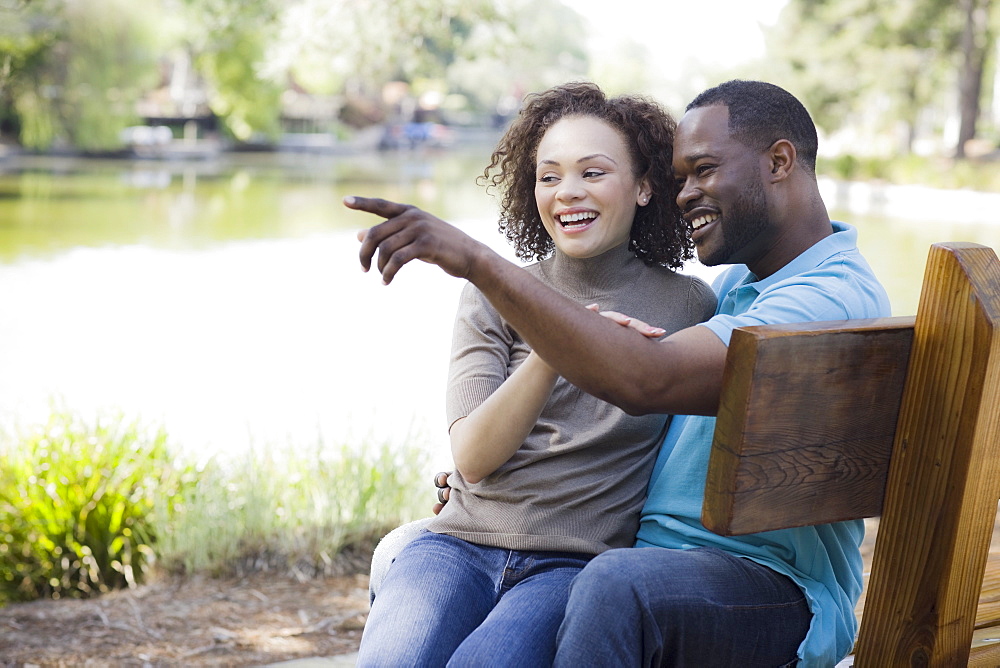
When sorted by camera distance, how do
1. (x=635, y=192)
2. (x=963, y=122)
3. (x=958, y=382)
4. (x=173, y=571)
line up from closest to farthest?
1. (x=958, y=382)
2. (x=635, y=192)
3. (x=173, y=571)
4. (x=963, y=122)

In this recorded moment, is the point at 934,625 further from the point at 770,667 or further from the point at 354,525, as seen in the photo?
the point at 354,525

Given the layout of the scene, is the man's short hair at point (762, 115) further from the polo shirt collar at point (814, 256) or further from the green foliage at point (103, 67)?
the green foliage at point (103, 67)

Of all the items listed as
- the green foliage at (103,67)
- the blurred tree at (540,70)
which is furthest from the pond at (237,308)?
the blurred tree at (540,70)

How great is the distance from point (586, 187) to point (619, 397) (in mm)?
757

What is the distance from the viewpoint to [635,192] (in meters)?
2.27

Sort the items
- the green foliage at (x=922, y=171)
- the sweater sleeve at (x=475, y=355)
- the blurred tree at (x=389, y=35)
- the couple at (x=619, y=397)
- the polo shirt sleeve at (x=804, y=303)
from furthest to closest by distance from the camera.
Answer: the green foliage at (x=922, y=171) < the blurred tree at (x=389, y=35) < the sweater sleeve at (x=475, y=355) < the polo shirt sleeve at (x=804, y=303) < the couple at (x=619, y=397)

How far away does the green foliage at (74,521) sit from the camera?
173 inches

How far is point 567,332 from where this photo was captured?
152 centimetres

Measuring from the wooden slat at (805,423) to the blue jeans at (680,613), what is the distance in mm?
189

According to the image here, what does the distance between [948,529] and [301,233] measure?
66.9 ft

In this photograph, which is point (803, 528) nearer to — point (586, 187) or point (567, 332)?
point (567, 332)

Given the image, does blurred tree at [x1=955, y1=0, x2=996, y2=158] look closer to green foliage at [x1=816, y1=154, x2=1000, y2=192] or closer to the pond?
green foliage at [x1=816, y1=154, x2=1000, y2=192]

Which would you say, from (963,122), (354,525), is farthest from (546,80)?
(354,525)

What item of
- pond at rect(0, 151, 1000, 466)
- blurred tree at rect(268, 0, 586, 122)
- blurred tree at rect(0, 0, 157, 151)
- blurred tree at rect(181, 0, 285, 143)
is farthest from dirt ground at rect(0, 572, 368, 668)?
blurred tree at rect(181, 0, 285, 143)
